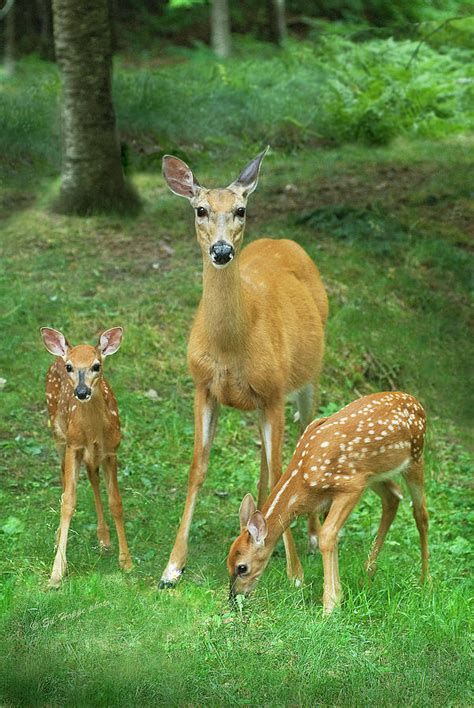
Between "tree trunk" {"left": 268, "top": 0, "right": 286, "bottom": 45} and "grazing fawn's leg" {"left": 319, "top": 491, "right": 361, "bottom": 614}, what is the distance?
16871 mm

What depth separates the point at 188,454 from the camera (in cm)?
824

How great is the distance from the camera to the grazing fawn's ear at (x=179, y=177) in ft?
21.6

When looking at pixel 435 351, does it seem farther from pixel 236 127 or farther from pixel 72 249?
pixel 236 127

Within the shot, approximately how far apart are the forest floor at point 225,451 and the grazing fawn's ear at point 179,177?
2050mm

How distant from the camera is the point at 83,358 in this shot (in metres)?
6.34

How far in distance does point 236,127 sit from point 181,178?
8.01 meters

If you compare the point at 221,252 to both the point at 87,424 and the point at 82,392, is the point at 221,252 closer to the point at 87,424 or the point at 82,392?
the point at 82,392

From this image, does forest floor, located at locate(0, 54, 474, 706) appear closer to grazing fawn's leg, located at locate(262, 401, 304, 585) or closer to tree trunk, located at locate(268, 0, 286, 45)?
grazing fawn's leg, located at locate(262, 401, 304, 585)

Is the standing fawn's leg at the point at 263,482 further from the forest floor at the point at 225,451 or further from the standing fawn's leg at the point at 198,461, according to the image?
the standing fawn's leg at the point at 198,461

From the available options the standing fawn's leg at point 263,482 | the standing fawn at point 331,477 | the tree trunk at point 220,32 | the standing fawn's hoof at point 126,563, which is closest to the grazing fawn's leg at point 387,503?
the standing fawn at point 331,477

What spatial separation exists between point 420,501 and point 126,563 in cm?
166

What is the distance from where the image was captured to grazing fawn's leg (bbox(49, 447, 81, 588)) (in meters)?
6.04

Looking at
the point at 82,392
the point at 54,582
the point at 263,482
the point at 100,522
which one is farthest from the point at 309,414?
the point at 54,582

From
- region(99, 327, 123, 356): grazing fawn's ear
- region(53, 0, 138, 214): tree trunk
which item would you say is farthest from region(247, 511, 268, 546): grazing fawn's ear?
region(53, 0, 138, 214): tree trunk
